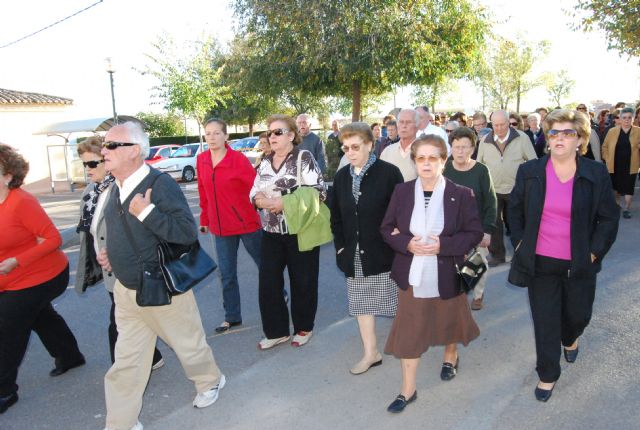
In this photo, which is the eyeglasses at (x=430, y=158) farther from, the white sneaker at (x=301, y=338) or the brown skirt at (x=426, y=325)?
the white sneaker at (x=301, y=338)

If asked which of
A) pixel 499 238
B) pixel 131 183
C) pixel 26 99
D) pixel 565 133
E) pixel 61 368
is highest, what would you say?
pixel 26 99

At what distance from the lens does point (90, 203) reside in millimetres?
4109

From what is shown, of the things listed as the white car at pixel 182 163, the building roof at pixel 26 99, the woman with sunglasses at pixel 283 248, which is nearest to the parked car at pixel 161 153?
the white car at pixel 182 163

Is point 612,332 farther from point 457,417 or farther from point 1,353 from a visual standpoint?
point 1,353

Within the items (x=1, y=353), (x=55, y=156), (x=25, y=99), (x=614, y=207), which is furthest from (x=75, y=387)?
(x=25, y=99)

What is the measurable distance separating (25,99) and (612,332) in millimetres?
24254

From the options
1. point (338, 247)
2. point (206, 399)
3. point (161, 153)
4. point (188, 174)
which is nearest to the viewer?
point (206, 399)

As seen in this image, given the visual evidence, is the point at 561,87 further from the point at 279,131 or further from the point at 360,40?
the point at 279,131

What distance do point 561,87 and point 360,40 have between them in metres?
54.8

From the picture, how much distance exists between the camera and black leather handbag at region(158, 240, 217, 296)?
131 inches

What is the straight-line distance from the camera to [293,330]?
17.0 feet

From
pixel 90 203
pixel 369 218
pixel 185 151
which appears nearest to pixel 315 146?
pixel 369 218

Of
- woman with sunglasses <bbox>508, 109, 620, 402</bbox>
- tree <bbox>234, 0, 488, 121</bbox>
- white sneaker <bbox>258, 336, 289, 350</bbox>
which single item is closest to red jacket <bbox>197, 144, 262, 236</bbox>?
white sneaker <bbox>258, 336, 289, 350</bbox>

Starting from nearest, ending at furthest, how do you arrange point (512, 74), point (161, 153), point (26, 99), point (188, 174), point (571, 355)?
point (571, 355)
point (26, 99)
point (188, 174)
point (161, 153)
point (512, 74)
